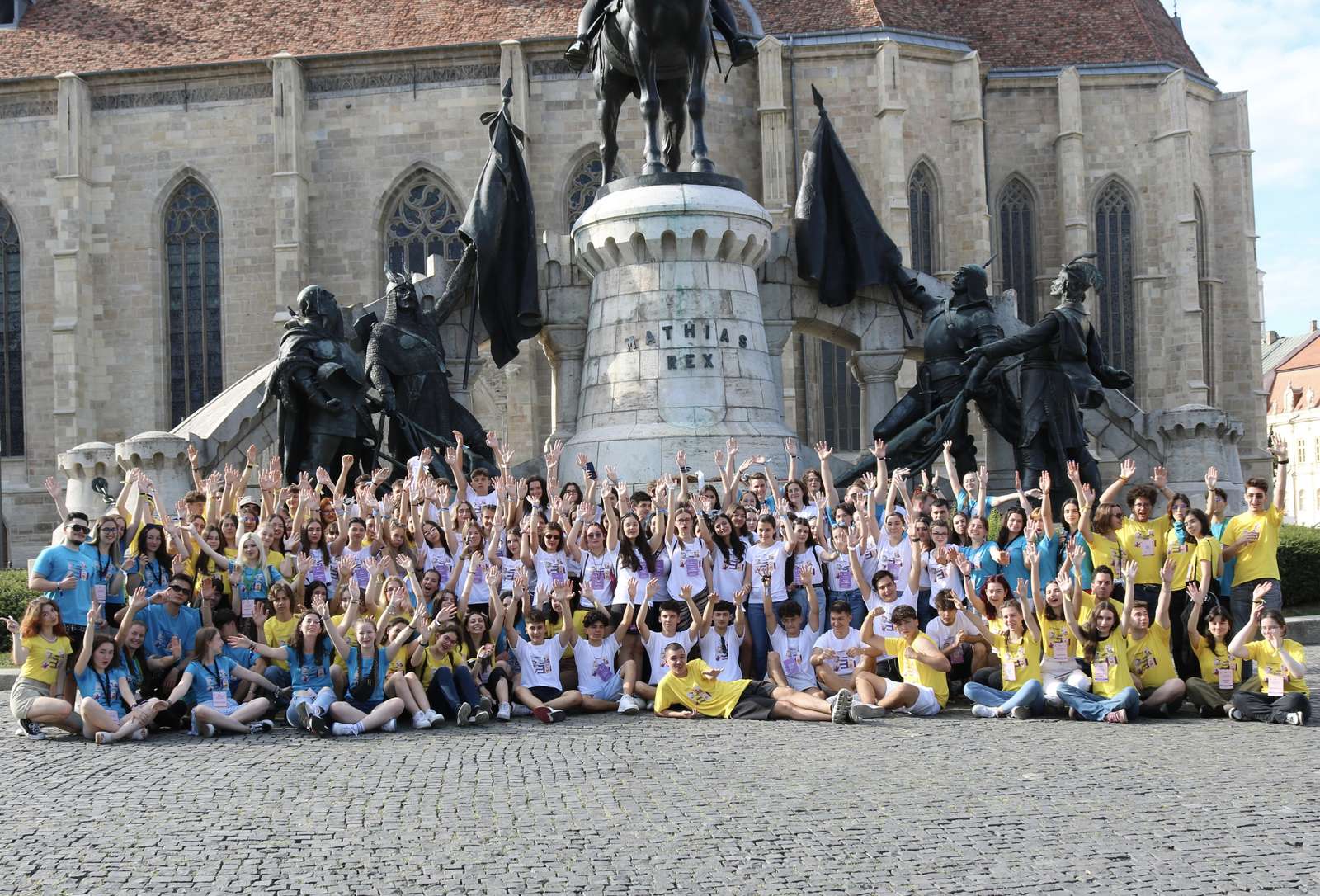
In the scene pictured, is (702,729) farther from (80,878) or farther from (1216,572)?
(80,878)

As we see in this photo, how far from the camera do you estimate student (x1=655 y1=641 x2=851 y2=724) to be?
31.5 ft

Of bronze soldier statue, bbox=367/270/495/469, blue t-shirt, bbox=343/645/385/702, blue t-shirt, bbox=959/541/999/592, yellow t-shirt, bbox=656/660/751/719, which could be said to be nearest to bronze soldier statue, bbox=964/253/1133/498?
blue t-shirt, bbox=959/541/999/592

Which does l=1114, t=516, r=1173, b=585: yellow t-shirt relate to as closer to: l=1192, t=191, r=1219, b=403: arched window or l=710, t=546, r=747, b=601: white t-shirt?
l=710, t=546, r=747, b=601: white t-shirt

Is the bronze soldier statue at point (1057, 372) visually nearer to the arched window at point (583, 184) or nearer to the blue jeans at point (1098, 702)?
the blue jeans at point (1098, 702)

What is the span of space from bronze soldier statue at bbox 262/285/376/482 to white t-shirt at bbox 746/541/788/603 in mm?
6016

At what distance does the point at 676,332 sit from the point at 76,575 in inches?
292

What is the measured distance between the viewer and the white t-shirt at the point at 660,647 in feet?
32.9

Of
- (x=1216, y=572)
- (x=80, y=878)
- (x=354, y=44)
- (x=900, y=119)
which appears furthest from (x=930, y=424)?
(x=354, y=44)

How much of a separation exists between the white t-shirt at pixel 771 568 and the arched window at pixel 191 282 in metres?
27.6

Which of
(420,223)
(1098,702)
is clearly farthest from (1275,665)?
(420,223)

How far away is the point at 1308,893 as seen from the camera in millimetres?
5145

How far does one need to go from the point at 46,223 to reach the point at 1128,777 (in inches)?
1355

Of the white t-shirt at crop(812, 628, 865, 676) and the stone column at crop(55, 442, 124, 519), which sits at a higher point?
the stone column at crop(55, 442, 124, 519)

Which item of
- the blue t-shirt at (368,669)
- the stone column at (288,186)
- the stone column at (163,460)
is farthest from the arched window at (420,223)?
the blue t-shirt at (368,669)
